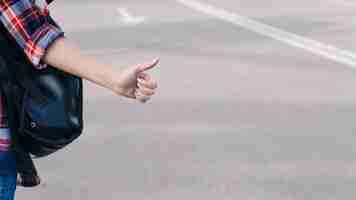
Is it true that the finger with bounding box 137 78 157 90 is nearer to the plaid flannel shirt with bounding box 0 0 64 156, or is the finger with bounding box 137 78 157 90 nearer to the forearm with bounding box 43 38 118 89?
the forearm with bounding box 43 38 118 89

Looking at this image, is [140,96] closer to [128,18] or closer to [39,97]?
[39,97]

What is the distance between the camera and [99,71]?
2348 mm

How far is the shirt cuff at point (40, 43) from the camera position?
7.65 ft

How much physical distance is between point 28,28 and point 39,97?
0.50 ft

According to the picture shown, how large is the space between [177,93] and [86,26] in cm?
622

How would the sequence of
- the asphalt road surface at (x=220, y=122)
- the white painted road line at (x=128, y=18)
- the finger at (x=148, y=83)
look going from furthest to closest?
the white painted road line at (x=128, y=18)
the asphalt road surface at (x=220, y=122)
the finger at (x=148, y=83)

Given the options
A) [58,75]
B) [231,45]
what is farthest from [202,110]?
[58,75]

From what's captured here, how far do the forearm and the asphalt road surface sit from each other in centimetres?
375

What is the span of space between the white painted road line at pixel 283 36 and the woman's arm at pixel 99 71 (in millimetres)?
8877

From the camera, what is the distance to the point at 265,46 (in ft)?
41.9

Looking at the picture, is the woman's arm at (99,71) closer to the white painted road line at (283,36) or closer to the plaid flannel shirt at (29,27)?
the plaid flannel shirt at (29,27)

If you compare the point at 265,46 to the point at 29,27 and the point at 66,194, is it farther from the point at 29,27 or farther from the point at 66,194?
the point at 29,27

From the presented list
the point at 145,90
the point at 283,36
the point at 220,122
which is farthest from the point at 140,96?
the point at 283,36

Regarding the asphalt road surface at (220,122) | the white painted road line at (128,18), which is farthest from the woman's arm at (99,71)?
the white painted road line at (128,18)
